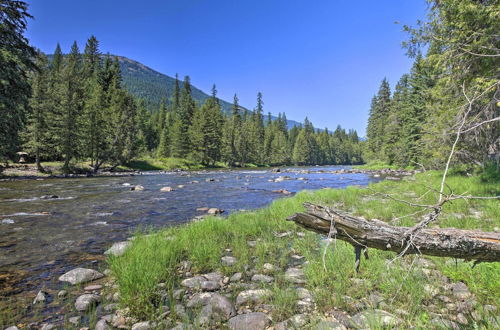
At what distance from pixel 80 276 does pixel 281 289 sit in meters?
3.53

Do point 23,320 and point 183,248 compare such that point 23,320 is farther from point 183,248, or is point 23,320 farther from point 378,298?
point 378,298

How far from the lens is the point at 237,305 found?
3.56m

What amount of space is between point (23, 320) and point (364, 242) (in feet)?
14.5

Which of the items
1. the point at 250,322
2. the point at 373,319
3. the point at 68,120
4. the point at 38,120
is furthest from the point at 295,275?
the point at 38,120

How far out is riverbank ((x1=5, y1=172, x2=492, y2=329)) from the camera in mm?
3025

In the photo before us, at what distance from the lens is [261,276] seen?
4.34 m

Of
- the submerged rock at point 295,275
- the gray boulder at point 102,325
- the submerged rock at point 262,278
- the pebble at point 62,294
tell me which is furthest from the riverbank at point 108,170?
the gray boulder at point 102,325

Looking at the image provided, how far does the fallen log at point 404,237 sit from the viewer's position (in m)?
2.33

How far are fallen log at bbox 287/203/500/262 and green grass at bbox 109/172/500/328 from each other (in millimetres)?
442

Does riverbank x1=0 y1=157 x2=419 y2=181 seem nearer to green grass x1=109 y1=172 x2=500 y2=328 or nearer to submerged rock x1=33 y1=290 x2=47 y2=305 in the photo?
green grass x1=109 y1=172 x2=500 y2=328

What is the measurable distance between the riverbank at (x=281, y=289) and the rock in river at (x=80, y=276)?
27 cm

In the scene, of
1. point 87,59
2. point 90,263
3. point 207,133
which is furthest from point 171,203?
point 87,59

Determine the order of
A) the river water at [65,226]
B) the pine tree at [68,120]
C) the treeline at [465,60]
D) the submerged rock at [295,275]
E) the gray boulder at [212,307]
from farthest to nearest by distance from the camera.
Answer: the pine tree at [68,120] → the treeline at [465,60] → the river water at [65,226] → the submerged rock at [295,275] → the gray boulder at [212,307]

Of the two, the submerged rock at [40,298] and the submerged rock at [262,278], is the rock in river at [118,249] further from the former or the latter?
the submerged rock at [262,278]
